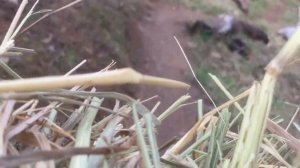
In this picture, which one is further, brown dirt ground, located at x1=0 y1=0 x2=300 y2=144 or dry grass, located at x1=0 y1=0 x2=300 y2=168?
brown dirt ground, located at x1=0 y1=0 x2=300 y2=144

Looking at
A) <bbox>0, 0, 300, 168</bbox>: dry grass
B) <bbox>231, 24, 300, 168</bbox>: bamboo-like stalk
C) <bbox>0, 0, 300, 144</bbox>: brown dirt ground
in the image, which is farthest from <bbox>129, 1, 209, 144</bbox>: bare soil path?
<bbox>231, 24, 300, 168</bbox>: bamboo-like stalk

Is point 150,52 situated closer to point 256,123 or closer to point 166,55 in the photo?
point 166,55

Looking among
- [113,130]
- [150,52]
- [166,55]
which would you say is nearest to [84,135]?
[113,130]

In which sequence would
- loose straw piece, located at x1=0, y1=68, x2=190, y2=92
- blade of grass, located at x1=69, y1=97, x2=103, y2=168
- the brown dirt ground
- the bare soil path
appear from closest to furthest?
loose straw piece, located at x1=0, y1=68, x2=190, y2=92 → blade of grass, located at x1=69, y1=97, x2=103, y2=168 → the brown dirt ground → the bare soil path

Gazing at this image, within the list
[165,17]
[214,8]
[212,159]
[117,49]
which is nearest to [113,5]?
[117,49]

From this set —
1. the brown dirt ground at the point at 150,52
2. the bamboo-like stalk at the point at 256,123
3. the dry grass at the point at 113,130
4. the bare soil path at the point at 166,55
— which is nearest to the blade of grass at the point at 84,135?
the dry grass at the point at 113,130

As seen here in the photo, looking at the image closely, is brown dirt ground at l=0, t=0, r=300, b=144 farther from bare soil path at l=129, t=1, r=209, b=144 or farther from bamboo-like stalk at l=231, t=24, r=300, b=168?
bamboo-like stalk at l=231, t=24, r=300, b=168

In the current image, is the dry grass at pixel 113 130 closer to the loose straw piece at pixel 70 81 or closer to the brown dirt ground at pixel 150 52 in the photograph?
the loose straw piece at pixel 70 81

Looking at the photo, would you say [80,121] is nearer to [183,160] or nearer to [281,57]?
[183,160]
